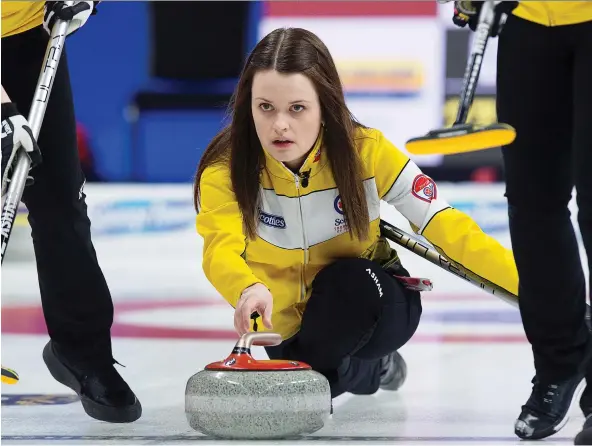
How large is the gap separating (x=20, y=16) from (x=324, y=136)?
2.01 feet

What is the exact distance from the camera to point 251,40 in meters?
5.77

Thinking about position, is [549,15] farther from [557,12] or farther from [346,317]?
[346,317]

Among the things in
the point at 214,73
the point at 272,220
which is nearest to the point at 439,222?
the point at 272,220

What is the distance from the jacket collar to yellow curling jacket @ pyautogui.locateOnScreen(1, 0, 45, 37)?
20.1 inches

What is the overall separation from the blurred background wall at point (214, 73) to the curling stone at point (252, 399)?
3.92m

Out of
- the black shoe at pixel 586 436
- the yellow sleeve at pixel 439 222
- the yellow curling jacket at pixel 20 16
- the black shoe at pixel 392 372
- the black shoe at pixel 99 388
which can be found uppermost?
the yellow curling jacket at pixel 20 16

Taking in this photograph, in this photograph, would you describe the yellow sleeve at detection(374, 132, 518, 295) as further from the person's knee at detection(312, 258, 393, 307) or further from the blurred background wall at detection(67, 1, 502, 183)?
the blurred background wall at detection(67, 1, 502, 183)

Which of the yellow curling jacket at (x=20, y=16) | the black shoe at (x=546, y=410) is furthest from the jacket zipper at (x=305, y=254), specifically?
the yellow curling jacket at (x=20, y=16)

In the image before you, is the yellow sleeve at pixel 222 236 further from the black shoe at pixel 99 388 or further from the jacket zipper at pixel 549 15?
the jacket zipper at pixel 549 15

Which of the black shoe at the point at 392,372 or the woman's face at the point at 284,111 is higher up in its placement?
the woman's face at the point at 284,111

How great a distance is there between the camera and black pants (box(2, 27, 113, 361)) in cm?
206

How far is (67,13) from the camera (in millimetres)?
1985

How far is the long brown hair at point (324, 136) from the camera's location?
1.91 metres

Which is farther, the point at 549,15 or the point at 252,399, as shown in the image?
the point at 549,15
